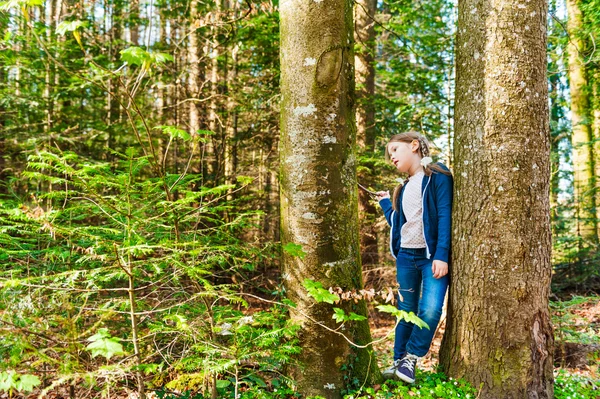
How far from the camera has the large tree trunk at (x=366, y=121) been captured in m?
7.88

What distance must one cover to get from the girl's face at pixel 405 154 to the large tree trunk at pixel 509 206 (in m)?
0.66

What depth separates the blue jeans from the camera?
10.6ft

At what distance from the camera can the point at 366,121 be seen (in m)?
8.27

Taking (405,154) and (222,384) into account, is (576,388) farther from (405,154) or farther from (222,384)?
(222,384)

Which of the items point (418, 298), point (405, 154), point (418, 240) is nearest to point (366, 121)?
point (405, 154)

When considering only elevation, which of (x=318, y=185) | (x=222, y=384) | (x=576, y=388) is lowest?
(x=576, y=388)

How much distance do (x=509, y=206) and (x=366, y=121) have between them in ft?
18.4

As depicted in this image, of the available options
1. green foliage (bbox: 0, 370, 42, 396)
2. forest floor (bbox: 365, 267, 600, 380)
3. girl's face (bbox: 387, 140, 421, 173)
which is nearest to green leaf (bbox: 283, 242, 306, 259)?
girl's face (bbox: 387, 140, 421, 173)

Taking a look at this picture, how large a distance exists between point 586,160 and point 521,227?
30.3 ft

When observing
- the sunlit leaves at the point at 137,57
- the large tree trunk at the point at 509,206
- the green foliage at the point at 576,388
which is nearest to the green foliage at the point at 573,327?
the green foliage at the point at 576,388

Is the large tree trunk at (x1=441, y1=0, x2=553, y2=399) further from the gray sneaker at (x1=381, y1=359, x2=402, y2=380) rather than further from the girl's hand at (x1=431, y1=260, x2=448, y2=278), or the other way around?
the gray sneaker at (x1=381, y1=359, x2=402, y2=380)

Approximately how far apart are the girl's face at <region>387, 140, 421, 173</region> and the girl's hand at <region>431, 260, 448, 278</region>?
96cm

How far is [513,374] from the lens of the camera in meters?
2.94

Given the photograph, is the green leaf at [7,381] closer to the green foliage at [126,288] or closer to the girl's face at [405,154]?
the green foliage at [126,288]
